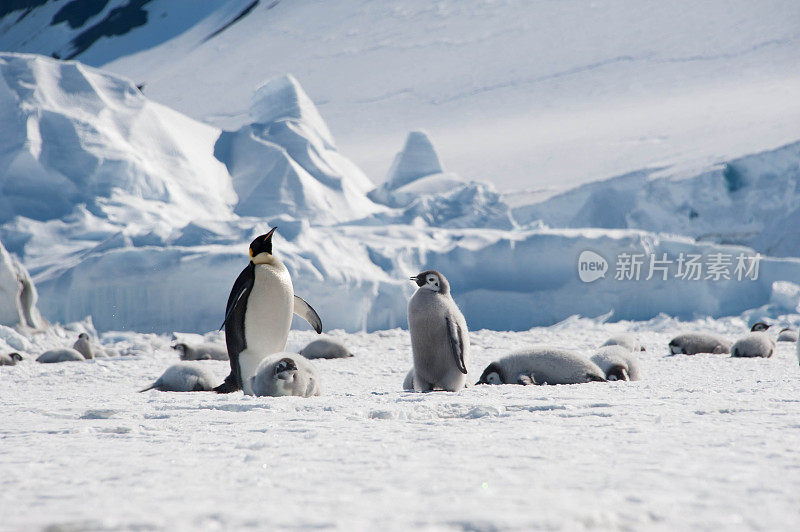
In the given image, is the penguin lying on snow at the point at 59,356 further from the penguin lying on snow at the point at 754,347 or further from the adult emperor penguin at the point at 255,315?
the penguin lying on snow at the point at 754,347

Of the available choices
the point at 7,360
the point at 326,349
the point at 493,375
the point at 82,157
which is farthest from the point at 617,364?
the point at 82,157

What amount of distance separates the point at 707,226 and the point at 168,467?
20.1 metres

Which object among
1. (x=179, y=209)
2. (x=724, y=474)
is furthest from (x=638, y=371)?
(x=179, y=209)

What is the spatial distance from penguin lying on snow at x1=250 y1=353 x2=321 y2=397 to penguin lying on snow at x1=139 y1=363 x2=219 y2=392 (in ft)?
2.84

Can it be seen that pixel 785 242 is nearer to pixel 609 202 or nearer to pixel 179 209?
pixel 609 202

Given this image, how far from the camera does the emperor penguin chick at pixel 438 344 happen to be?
12.8 feet

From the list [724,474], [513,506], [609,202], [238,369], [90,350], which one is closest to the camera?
[513,506]

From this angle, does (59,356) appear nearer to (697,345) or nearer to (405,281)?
(697,345)

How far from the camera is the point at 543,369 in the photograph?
14.3ft

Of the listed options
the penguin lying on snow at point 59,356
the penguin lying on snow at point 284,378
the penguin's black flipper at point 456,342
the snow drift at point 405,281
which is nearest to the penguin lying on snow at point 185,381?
the penguin lying on snow at point 284,378

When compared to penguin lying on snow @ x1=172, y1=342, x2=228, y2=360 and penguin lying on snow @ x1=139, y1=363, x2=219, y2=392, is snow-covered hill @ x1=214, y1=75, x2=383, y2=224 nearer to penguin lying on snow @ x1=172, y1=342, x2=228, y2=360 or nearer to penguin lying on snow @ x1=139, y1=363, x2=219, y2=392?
penguin lying on snow @ x1=172, y1=342, x2=228, y2=360

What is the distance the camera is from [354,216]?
862 inches

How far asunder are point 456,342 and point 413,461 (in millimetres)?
2124

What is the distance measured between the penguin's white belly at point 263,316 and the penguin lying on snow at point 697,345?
14.4 feet
